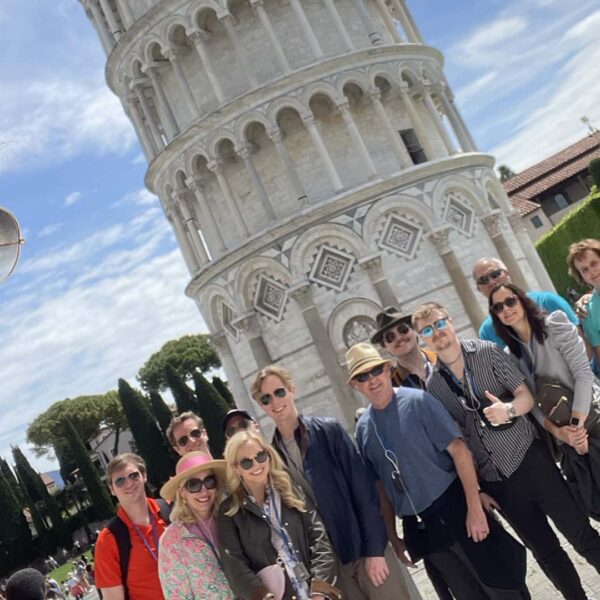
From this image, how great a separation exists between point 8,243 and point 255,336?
15646 mm

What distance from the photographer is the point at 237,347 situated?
832 inches

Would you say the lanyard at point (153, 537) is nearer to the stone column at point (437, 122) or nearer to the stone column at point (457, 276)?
the stone column at point (457, 276)

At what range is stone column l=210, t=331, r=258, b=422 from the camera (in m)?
21.3

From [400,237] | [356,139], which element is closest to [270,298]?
[400,237]

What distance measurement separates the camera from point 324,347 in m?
18.9

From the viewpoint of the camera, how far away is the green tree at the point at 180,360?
72500 millimetres

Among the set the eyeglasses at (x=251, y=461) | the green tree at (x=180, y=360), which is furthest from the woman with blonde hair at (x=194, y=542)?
the green tree at (x=180, y=360)

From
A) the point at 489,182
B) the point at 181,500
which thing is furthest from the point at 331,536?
the point at 489,182

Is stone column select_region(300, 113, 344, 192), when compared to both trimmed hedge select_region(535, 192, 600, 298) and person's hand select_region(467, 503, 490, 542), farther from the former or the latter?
trimmed hedge select_region(535, 192, 600, 298)

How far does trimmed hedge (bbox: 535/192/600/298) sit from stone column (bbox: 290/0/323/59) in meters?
16.7

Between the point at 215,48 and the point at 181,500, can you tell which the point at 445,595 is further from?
the point at 215,48

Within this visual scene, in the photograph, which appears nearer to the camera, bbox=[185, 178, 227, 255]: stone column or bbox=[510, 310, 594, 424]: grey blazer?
bbox=[510, 310, 594, 424]: grey blazer

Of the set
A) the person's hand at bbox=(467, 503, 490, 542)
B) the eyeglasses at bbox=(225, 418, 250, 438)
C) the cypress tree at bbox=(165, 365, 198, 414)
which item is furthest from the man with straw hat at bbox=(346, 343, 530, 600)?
the cypress tree at bbox=(165, 365, 198, 414)

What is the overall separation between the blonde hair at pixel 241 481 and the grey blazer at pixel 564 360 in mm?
1863
